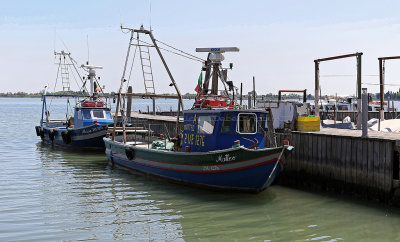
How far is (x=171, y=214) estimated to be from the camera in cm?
1356

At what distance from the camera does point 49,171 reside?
21.6 meters

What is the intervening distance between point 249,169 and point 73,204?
19.9 feet

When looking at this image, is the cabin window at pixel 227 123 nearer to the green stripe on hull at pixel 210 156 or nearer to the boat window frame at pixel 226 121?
the boat window frame at pixel 226 121

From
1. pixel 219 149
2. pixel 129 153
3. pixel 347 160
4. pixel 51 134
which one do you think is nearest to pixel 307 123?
pixel 347 160

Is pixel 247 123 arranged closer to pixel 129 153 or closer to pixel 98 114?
pixel 129 153

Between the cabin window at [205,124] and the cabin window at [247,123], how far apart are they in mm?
954

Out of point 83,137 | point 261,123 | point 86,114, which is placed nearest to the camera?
point 261,123

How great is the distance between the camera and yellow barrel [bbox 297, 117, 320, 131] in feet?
59.2

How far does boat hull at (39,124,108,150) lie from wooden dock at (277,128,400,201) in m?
13.7

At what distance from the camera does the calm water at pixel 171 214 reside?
11680 mm

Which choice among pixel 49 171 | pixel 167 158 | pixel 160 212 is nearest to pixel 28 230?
pixel 160 212

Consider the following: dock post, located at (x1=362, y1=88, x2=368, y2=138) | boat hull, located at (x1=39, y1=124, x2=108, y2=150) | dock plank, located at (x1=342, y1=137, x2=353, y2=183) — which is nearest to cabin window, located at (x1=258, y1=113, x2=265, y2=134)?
dock plank, located at (x1=342, y1=137, x2=353, y2=183)

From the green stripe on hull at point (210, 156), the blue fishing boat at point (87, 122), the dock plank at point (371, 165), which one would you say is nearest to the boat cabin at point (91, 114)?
the blue fishing boat at point (87, 122)

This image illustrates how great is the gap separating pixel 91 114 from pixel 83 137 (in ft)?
7.08
